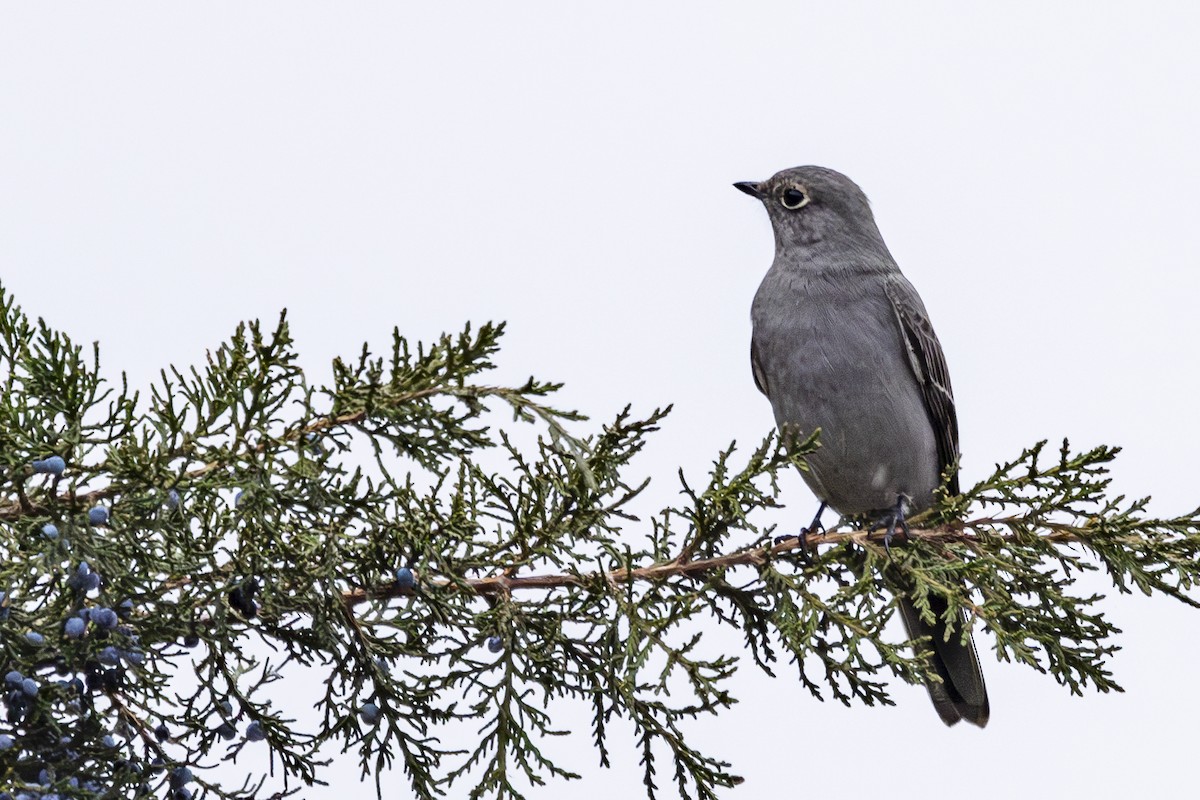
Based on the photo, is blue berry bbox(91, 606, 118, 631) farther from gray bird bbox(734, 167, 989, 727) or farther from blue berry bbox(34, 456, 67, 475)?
gray bird bbox(734, 167, 989, 727)

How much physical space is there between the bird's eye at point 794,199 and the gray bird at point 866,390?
1.56ft

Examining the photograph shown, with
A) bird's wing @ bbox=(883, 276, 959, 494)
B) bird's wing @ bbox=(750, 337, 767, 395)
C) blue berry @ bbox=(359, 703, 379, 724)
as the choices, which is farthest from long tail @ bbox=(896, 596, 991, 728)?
blue berry @ bbox=(359, 703, 379, 724)

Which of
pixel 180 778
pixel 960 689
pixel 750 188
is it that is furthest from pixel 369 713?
pixel 750 188

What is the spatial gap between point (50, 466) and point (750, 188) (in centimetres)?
534

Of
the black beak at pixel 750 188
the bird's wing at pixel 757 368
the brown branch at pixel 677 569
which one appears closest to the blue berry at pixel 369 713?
the brown branch at pixel 677 569

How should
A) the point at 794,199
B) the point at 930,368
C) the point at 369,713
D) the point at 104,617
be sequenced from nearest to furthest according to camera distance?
1. the point at 104,617
2. the point at 369,713
3. the point at 930,368
4. the point at 794,199

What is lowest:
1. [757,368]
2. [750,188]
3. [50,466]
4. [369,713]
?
[369,713]

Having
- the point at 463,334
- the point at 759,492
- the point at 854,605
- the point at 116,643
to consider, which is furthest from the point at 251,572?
the point at 854,605

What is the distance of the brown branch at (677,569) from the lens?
13.2 ft

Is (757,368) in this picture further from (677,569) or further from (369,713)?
(369,713)

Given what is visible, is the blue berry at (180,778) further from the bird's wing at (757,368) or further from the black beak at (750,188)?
the black beak at (750,188)

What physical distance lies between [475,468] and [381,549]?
38 centimetres

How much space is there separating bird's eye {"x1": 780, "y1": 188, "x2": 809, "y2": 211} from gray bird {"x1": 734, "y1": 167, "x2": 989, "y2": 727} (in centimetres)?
48

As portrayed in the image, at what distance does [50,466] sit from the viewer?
130 inches
